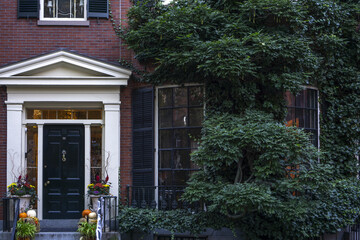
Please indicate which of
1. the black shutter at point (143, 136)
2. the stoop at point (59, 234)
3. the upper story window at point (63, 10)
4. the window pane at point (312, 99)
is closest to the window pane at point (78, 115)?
the black shutter at point (143, 136)

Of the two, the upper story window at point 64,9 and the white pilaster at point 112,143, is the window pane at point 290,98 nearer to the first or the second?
the white pilaster at point 112,143

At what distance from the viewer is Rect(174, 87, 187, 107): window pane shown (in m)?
11.4

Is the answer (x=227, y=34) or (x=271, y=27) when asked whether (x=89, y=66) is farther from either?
(x=271, y=27)

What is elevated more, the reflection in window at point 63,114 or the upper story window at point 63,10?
the upper story window at point 63,10

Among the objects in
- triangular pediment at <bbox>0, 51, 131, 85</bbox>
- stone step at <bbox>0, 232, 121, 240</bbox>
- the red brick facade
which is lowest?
stone step at <bbox>0, 232, 121, 240</bbox>

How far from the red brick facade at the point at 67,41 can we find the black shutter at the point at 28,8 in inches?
4.7

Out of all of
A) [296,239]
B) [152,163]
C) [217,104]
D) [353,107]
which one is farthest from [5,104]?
[353,107]

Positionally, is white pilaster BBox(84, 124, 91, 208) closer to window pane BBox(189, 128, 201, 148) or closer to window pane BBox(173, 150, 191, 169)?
window pane BBox(173, 150, 191, 169)

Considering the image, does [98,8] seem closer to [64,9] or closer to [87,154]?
[64,9]

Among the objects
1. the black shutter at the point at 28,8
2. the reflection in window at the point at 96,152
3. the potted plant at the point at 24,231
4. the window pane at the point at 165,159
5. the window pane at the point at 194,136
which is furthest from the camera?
the reflection in window at the point at 96,152

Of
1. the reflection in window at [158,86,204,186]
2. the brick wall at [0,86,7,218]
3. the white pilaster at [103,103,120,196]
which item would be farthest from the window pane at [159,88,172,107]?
the brick wall at [0,86,7,218]

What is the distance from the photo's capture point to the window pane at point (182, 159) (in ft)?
37.1

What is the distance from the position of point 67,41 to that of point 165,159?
11.2ft

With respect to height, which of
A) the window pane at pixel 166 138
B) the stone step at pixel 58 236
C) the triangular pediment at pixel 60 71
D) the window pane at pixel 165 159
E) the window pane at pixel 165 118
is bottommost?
the stone step at pixel 58 236
